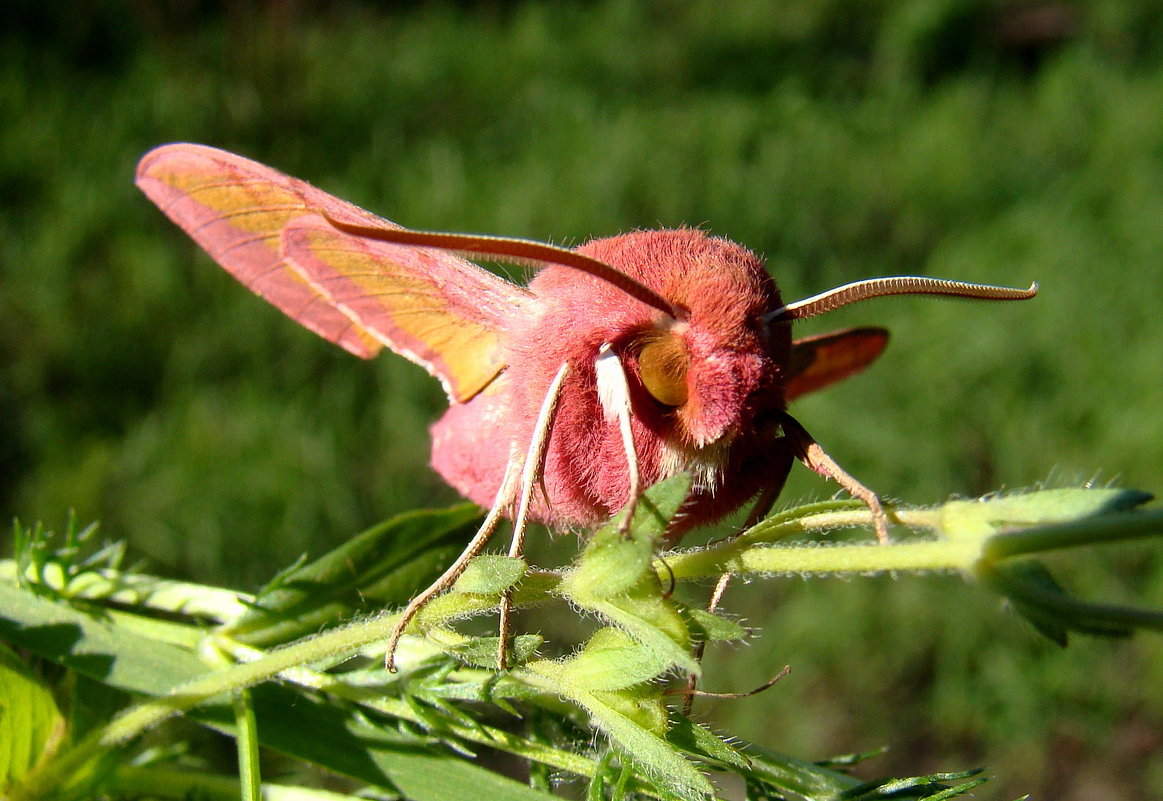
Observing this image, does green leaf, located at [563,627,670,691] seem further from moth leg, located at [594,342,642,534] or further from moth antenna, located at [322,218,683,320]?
moth antenna, located at [322,218,683,320]

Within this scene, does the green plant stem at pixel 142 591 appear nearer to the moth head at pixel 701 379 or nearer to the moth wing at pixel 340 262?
the moth wing at pixel 340 262

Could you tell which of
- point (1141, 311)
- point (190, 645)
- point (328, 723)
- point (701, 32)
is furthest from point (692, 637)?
point (701, 32)

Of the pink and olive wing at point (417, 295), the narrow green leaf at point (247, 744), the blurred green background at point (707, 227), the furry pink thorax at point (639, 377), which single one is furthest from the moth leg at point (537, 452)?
the blurred green background at point (707, 227)

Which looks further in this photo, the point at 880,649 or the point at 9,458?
the point at 880,649

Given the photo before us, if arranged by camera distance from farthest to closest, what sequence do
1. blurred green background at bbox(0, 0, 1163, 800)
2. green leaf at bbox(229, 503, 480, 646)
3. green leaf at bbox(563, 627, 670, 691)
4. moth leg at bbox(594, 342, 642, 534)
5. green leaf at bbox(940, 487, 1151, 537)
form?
blurred green background at bbox(0, 0, 1163, 800) < green leaf at bbox(229, 503, 480, 646) < moth leg at bbox(594, 342, 642, 534) < green leaf at bbox(563, 627, 670, 691) < green leaf at bbox(940, 487, 1151, 537)

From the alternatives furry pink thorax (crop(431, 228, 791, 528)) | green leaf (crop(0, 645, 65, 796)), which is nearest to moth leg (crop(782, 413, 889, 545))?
furry pink thorax (crop(431, 228, 791, 528))

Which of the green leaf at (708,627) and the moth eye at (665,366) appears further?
the moth eye at (665,366)

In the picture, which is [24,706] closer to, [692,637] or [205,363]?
[692,637]
